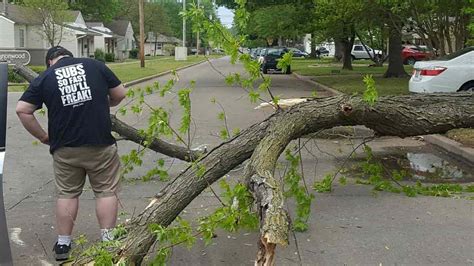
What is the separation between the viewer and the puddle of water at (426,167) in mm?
7857

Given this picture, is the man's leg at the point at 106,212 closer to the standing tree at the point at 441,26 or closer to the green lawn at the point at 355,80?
the green lawn at the point at 355,80

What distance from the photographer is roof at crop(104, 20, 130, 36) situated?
81250 mm

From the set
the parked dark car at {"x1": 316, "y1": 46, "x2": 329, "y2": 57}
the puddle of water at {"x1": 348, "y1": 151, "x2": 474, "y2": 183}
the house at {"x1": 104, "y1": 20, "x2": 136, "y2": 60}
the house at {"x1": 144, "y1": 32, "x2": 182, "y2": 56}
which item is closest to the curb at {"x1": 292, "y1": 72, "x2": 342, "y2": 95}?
the puddle of water at {"x1": 348, "y1": 151, "x2": 474, "y2": 183}

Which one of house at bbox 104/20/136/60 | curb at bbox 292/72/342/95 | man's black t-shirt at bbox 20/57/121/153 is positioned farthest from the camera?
house at bbox 104/20/136/60

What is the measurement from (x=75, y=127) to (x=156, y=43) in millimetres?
107833

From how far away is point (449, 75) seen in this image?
12695 millimetres

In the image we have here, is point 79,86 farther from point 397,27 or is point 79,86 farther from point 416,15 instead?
point 397,27

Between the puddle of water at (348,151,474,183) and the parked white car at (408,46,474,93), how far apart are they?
3.44 m

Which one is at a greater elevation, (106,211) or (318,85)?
(318,85)

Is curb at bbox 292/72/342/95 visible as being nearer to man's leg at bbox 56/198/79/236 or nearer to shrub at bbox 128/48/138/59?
man's leg at bbox 56/198/79/236

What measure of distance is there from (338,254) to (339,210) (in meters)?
1.39

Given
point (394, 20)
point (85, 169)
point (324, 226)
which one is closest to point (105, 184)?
point (85, 169)

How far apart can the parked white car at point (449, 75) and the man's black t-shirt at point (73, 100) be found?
9529 mm

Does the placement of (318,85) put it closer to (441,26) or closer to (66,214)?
Result: (441,26)
